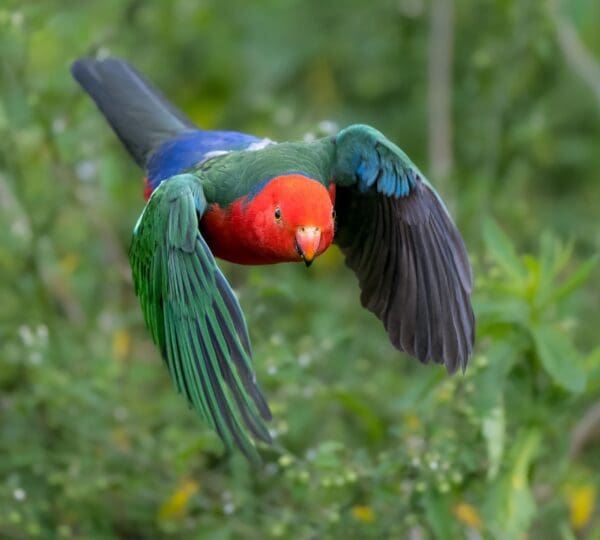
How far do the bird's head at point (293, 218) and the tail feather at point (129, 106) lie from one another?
103cm

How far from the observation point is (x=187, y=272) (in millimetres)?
3184

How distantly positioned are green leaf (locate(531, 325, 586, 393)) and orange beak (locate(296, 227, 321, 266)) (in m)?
0.84

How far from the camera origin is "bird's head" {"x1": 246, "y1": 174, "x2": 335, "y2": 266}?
3219 millimetres

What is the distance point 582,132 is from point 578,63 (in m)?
0.95

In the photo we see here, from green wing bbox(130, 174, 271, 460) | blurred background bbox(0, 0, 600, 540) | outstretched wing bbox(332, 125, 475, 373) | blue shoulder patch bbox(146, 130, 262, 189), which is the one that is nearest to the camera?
green wing bbox(130, 174, 271, 460)

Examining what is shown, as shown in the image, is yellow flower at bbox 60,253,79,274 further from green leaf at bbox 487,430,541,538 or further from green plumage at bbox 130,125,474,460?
green leaf at bbox 487,430,541,538

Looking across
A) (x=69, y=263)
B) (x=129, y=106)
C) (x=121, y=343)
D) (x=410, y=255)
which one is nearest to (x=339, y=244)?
(x=410, y=255)

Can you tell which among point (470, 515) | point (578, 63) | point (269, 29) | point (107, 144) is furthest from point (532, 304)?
point (269, 29)

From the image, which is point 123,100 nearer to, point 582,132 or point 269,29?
point 269,29

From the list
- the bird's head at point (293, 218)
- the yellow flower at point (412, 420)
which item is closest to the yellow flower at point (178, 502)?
the yellow flower at point (412, 420)

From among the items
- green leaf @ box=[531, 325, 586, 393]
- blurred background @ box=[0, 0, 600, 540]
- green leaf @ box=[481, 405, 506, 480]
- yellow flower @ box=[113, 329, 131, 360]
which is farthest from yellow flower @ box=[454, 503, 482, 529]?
yellow flower @ box=[113, 329, 131, 360]

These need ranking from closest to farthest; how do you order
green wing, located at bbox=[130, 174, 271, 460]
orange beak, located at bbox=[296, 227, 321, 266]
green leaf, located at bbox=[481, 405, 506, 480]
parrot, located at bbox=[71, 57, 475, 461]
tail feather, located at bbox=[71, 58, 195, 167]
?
green wing, located at bbox=[130, 174, 271, 460] < parrot, located at bbox=[71, 57, 475, 461] < orange beak, located at bbox=[296, 227, 321, 266] < green leaf, located at bbox=[481, 405, 506, 480] < tail feather, located at bbox=[71, 58, 195, 167]

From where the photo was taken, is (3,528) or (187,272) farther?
(3,528)

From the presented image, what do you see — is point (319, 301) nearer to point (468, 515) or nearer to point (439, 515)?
point (468, 515)
